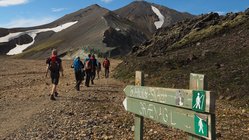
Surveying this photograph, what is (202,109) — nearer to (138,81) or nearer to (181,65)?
(138,81)

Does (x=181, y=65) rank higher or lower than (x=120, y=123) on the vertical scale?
higher

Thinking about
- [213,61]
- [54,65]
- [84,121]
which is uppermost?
[213,61]

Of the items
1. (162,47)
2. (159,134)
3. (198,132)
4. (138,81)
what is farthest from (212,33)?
(198,132)

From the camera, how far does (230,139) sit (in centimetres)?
1367

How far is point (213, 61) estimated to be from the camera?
29266 mm

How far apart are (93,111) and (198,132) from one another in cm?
1123

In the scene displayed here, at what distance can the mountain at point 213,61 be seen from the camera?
24.1 meters

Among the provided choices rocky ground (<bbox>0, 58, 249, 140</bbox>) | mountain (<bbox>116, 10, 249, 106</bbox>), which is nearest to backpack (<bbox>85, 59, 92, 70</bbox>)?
mountain (<bbox>116, 10, 249, 106</bbox>)

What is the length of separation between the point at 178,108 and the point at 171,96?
29 centimetres

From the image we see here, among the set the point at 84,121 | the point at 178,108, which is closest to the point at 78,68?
the point at 84,121

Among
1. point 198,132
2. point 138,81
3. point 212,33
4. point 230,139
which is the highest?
point 212,33

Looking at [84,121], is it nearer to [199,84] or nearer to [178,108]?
[178,108]

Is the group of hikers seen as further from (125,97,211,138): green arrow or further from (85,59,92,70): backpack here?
(125,97,211,138): green arrow

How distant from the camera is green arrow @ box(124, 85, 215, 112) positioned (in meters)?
6.69
